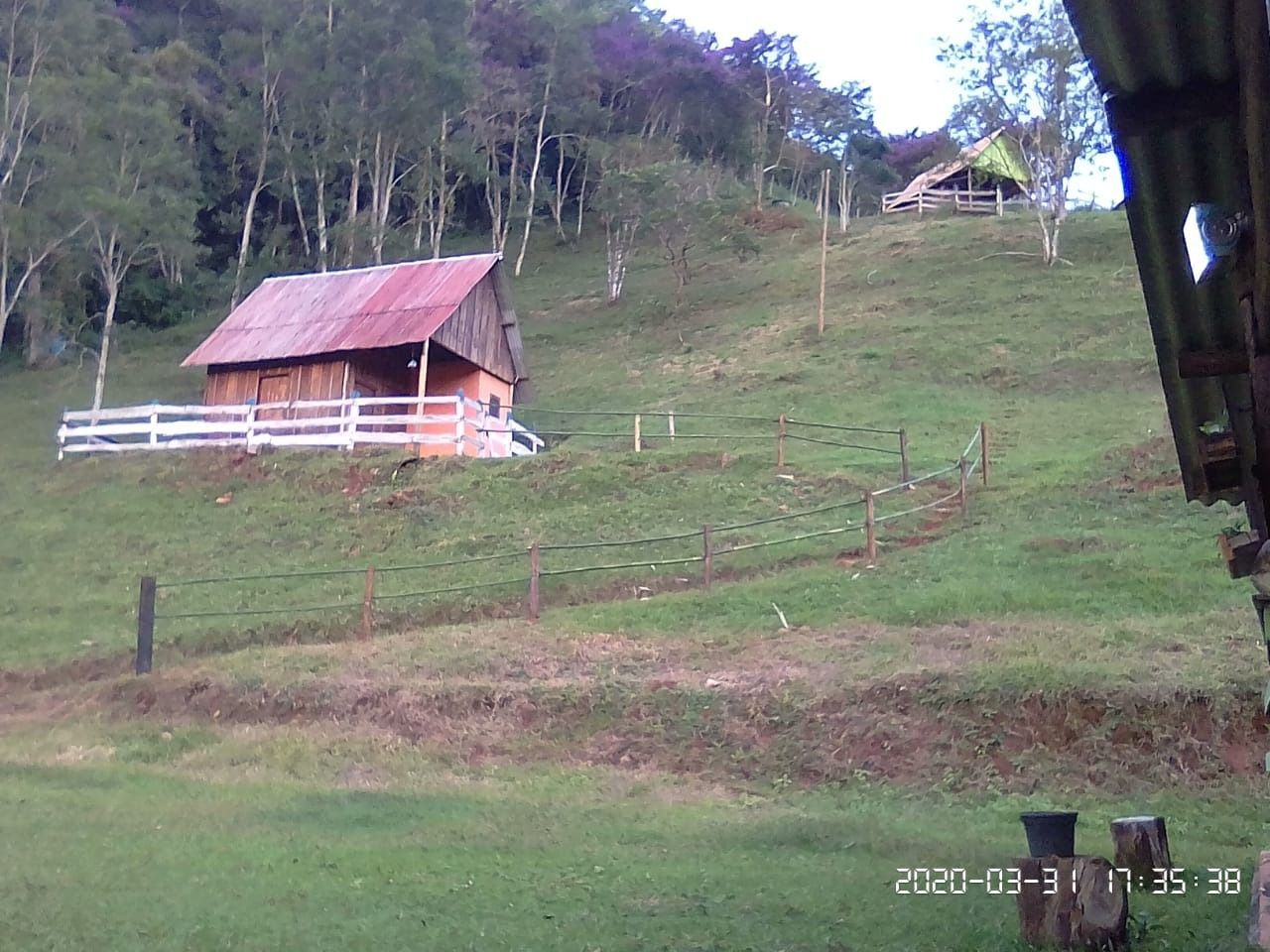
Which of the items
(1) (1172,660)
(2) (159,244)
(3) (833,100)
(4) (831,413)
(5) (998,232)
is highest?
(3) (833,100)

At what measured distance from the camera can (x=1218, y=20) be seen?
164 inches

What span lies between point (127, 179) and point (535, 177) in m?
20.3

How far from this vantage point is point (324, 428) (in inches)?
1062

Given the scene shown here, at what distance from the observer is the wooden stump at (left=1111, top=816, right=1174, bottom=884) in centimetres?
739

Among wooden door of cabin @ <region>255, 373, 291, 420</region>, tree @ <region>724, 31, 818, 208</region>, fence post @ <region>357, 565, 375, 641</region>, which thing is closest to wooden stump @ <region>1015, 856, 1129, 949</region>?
fence post @ <region>357, 565, 375, 641</region>

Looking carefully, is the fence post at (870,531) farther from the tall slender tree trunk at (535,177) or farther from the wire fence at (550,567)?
the tall slender tree trunk at (535,177)

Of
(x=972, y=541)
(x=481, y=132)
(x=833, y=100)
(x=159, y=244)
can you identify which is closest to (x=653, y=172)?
(x=481, y=132)

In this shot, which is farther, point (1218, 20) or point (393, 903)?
point (393, 903)

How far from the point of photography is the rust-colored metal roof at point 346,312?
2786 centimetres

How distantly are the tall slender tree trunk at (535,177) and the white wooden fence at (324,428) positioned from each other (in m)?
26.3

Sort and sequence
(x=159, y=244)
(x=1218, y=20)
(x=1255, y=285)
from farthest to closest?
(x=159, y=244), (x=1255, y=285), (x=1218, y=20)

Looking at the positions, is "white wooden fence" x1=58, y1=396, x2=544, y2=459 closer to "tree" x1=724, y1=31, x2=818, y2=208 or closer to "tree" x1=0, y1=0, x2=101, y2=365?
"tree" x1=0, y1=0, x2=101, y2=365

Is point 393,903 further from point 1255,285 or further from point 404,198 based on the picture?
point 404,198

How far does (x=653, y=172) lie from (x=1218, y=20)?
4062 centimetres
